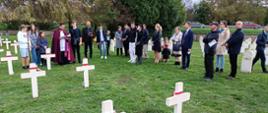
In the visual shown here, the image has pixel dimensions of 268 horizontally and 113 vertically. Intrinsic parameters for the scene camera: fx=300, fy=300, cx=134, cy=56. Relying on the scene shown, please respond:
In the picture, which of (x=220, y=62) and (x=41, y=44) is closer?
(x=220, y=62)

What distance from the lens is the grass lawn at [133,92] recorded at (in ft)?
20.8

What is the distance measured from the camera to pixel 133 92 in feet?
24.4

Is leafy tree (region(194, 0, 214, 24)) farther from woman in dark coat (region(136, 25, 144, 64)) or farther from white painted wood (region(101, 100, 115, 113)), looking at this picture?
white painted wood (region(101, 100, 115, 113))

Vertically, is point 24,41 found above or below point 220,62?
above

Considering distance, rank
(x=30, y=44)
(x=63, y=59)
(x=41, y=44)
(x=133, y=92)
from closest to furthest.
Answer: (x=133, y=92) → (x=30, y=44) → (x=41, y=44) → (x=63, y=59)

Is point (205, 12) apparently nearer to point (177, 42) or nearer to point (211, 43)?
point (177, 42)

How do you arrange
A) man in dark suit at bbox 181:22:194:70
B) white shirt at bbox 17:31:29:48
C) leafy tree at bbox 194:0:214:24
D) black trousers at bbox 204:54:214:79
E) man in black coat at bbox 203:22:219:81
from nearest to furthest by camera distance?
man in black coat at bbox 203:22:219:81 → black trousers at bbox 204:54:214:79 → man in dark suit at bbox 181:22:194:70 → white shirt at bbox 17:31:29:48 → leafy tree at bbox 194:0:214:24

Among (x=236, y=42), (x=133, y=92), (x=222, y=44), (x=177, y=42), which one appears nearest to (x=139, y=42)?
(x=177, y=42)

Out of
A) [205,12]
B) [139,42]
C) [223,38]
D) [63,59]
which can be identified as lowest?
[63,59]

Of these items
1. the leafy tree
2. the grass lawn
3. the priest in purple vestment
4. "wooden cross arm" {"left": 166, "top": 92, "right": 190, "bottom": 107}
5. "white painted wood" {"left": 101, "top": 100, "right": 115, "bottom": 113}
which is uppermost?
the leafy tree

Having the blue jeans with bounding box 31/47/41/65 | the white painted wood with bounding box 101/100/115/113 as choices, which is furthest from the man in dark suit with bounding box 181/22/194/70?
the white painted wood with bounding box 101/100/115/113

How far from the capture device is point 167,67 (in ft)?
38.0

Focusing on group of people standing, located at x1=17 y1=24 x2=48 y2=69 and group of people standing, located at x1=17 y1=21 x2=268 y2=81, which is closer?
group of people standing, located at x1=17 y1=21 x2=268 y2=81

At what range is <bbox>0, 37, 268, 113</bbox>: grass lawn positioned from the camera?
20.8ft
